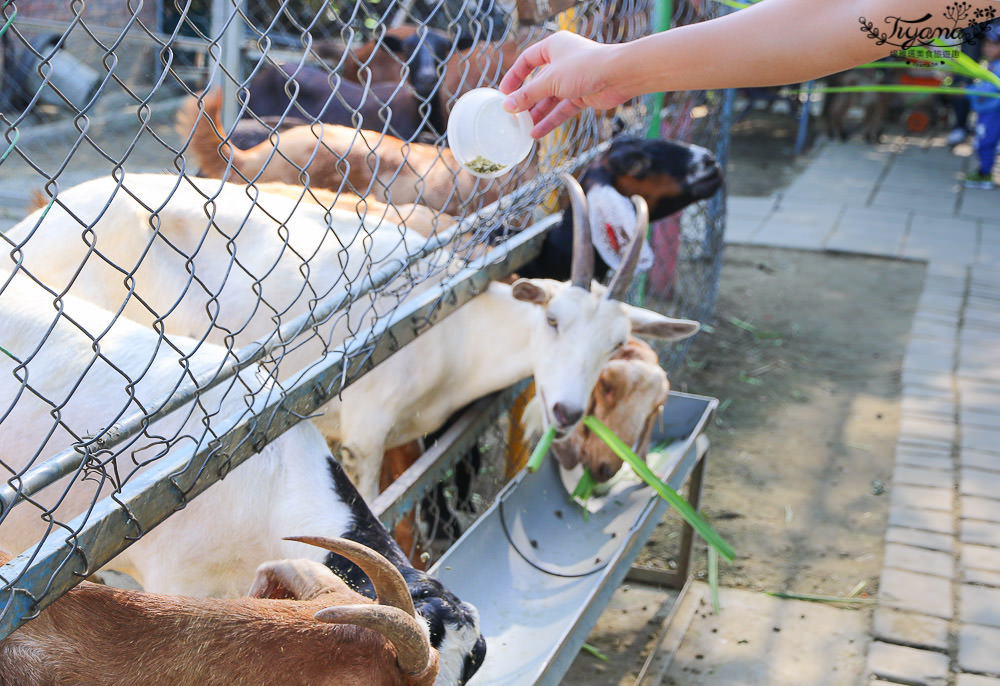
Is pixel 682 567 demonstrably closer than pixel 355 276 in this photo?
No

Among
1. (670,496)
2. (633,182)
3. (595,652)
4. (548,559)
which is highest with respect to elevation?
(633,182)

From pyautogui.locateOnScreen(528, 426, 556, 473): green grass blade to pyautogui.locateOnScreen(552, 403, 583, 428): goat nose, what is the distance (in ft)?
0.20

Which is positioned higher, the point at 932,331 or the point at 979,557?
the point at 932,331

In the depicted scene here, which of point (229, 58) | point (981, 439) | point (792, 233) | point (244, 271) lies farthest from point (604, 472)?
point (792, 233)

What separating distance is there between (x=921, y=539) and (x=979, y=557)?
0.72ft

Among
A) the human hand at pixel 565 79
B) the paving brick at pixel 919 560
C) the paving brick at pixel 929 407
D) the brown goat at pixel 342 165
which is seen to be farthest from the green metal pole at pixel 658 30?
the human hand at pixel 565 79

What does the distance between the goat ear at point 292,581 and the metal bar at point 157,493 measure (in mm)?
222

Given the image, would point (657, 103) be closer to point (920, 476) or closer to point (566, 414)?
point (920, 476)

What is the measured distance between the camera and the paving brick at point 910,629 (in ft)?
11.0

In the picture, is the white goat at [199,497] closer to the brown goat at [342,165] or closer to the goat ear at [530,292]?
the goat ear at [530,292]

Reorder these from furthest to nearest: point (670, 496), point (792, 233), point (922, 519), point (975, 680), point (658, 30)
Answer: point (792, 233) → point (658, 30) → point (922, 519) → point (975, 680) → point (670, 496)

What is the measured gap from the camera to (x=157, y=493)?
72.6 inches

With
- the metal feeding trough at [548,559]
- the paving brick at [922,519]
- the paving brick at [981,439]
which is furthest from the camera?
the paving brick at [981,439]

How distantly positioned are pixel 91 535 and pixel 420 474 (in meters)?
1.39
